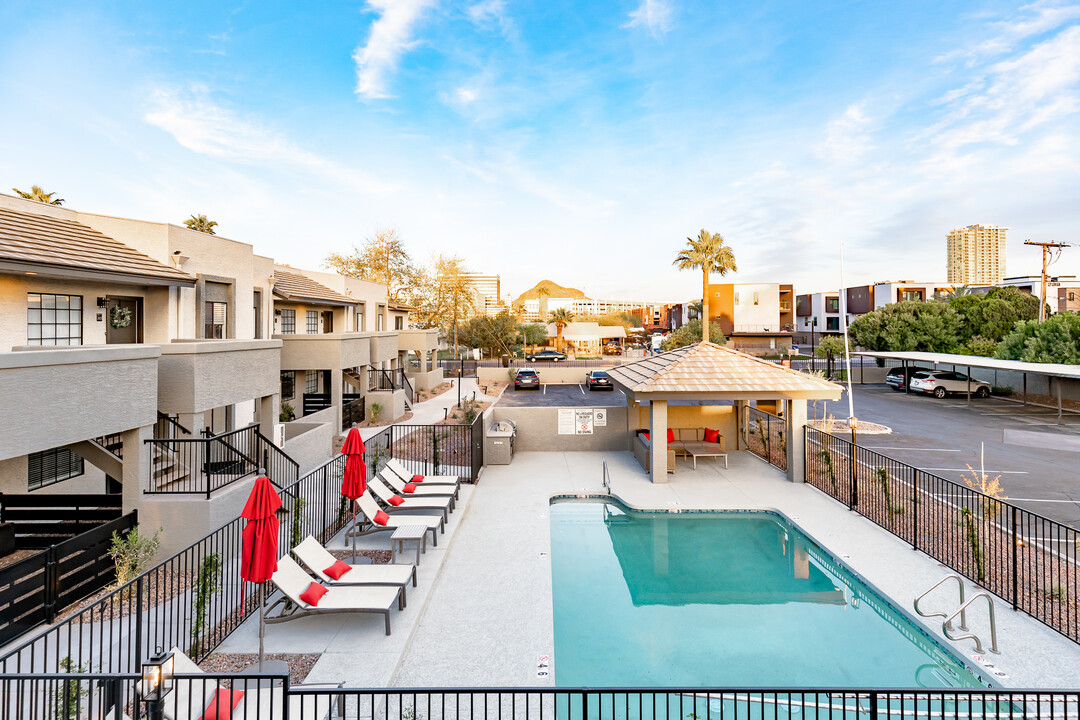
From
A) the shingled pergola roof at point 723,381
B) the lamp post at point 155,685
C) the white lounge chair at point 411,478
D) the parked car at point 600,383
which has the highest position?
the shingled pergola roof at point 723,381

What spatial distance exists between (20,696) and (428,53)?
1237 inches

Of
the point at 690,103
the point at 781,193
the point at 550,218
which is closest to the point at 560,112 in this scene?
the point at 690,103

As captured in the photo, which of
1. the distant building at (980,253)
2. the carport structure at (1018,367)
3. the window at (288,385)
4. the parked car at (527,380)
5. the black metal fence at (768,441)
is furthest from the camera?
the distant building at (980,253)

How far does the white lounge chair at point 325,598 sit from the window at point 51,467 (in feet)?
25.2

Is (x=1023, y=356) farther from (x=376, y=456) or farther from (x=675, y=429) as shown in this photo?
(x=376, y=456)

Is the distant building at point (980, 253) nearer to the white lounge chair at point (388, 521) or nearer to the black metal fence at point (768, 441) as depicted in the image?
the black metal fence at point (768, 441)

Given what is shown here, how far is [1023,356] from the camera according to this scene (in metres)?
28.6

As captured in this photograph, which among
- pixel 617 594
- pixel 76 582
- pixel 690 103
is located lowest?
pixel 617 594

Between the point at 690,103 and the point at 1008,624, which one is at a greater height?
the point at 690,103

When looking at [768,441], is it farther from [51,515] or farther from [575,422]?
[51,515]

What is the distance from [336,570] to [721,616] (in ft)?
19.9

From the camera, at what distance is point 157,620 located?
18.0 ft

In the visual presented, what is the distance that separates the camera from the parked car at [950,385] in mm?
30359

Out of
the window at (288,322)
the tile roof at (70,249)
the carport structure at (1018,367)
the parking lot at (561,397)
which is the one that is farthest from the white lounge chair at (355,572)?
the carport structure at (1018,367)
